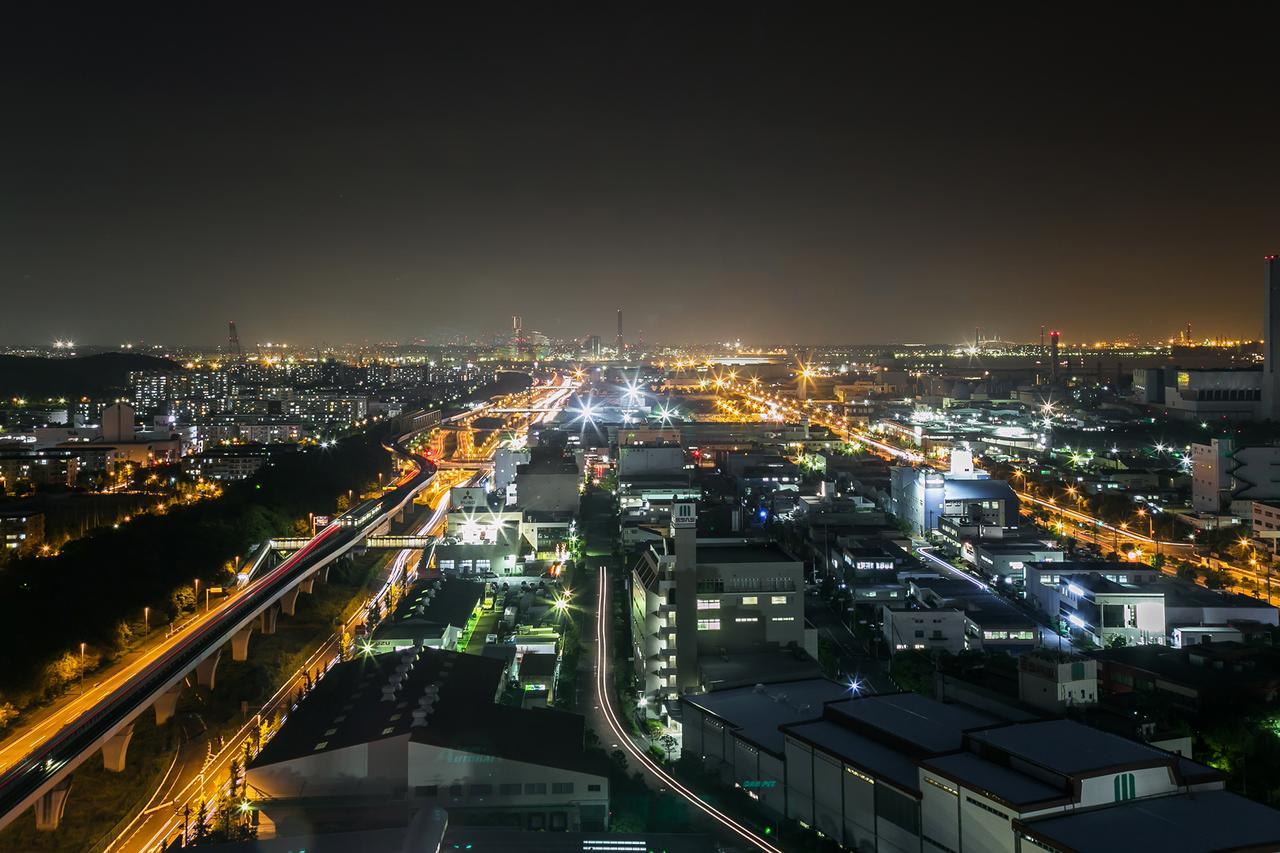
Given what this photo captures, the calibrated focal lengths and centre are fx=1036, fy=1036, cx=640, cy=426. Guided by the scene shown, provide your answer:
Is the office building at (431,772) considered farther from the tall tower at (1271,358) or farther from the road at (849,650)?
the tall tower at (1271,358)

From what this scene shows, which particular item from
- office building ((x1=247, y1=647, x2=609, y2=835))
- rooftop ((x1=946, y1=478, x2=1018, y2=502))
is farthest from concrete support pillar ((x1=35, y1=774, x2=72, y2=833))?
rooftop ((x1=946, y1=478, x2=1018, y2=502))

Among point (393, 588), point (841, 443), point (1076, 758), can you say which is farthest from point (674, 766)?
point (841, 443)

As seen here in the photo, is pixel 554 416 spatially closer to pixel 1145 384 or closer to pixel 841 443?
pixel 841 443

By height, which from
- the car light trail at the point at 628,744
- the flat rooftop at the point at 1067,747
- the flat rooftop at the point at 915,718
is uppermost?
the flat rooftop at the point at 1067,747

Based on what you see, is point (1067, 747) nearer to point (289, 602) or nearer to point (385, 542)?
point (289, 602)

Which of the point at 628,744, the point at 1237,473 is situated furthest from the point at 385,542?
the point at 1237,473

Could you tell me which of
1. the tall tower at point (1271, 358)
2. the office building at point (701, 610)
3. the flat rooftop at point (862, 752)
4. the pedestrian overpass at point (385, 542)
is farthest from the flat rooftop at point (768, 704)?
the tall tower at point (1271, 358)
